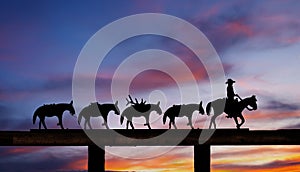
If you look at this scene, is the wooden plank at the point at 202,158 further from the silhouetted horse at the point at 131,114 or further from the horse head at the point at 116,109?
the horse head at the point at 116,109

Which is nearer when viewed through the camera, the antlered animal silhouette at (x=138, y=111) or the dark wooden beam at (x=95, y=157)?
the dark wooden beam at (x=95, y=157)

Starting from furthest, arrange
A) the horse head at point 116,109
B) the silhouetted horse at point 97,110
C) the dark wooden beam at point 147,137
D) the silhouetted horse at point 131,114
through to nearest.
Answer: the horse head at point 116,109, the silhouetted horse at point 131,114, the silhouetted horse at point 97,110, the dark wooden beam at point 147,137

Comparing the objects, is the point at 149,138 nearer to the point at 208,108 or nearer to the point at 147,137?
the point at 147,137

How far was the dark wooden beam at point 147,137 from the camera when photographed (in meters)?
10.2

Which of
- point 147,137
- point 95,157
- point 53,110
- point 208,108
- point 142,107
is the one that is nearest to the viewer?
point 147,137

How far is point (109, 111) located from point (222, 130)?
9.03 ft

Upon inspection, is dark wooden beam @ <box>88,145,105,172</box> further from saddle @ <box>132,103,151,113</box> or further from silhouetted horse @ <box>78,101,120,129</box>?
saddle @ <box>132,103,151,113</box>

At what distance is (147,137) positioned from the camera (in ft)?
33.9

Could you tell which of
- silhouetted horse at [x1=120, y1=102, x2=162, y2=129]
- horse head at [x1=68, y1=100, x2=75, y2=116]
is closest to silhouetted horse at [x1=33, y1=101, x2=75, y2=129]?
horse head at [x1=68, y1=100, x2=75, y2=116]

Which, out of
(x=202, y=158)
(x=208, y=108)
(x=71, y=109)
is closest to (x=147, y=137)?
(x=202, y=158)

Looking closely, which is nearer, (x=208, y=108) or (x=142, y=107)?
(x=208, y=108)

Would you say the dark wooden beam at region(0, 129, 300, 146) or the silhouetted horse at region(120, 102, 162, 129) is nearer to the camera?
the dark wooden beam at region(0, 129, 300, 146)

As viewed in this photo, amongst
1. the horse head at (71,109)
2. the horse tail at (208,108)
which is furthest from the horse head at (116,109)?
the horse tail at (208,108)

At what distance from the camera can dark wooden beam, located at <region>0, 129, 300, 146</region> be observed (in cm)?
1016
